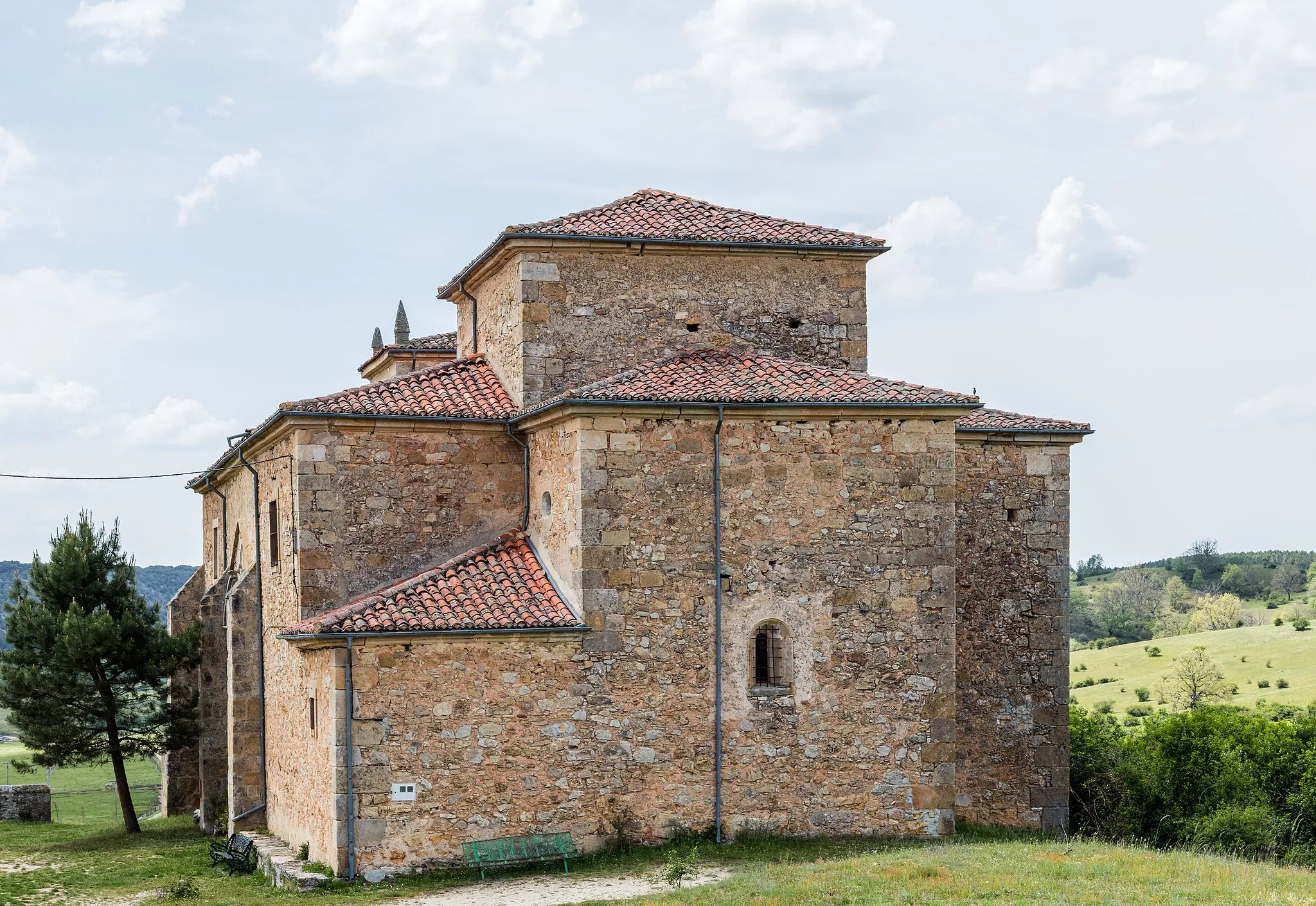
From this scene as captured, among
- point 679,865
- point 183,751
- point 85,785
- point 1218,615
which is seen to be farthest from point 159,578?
point 679,865

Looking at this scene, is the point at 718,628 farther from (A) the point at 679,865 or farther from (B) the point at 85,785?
(B) the point at 85,785

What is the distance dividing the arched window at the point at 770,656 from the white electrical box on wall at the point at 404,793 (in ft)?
14.9

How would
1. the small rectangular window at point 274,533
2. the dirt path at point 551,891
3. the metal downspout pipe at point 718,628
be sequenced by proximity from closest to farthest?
the dirt path at point 551,891 → the metal downspout pipe at point 718,628 → the small rectangular window at point 274,533

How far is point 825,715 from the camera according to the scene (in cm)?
1750

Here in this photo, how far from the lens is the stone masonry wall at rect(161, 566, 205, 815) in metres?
25.7

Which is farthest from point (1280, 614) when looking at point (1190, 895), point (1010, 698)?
point (1190, 895)

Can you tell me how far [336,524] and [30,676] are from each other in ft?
30.7

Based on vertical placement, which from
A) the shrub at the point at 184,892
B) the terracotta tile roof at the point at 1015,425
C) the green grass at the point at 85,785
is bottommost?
Result: the green grass at the point at 85,785

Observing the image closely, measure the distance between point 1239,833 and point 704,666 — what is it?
9.88 meters

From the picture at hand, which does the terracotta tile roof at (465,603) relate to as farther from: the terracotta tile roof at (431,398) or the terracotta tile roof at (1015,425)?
the terracotta tile roof at (1015,425)

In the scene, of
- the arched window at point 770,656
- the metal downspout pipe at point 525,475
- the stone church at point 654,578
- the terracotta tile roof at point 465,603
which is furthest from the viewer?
the metal downspout pipe at point 525,475

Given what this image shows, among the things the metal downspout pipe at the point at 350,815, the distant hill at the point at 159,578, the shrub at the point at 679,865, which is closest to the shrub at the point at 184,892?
the metal downspout pipe at the point at 350,815

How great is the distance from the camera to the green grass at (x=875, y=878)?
1356cm

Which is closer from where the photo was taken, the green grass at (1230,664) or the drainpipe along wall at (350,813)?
the drainpipe along wall at (350,813)
